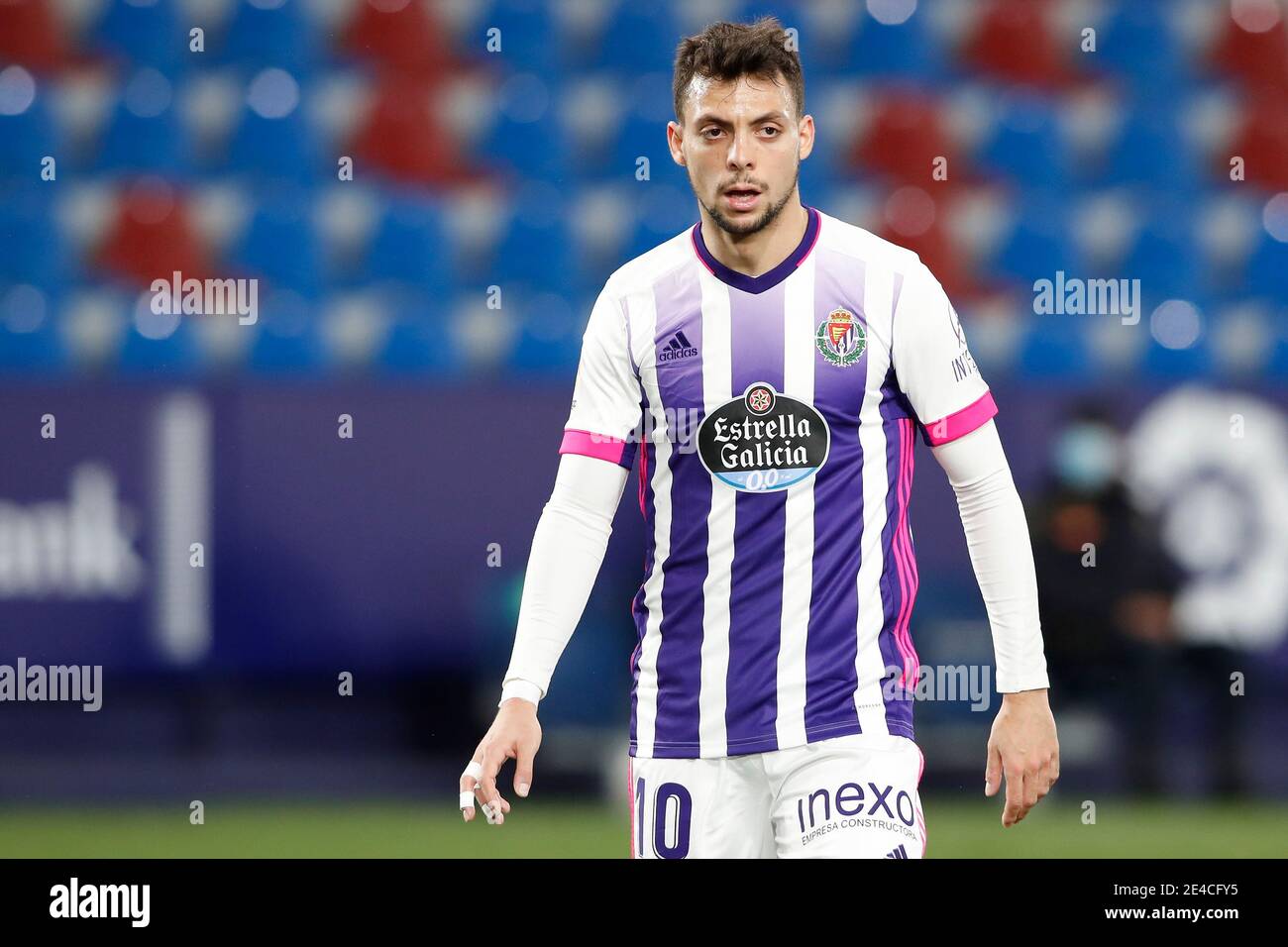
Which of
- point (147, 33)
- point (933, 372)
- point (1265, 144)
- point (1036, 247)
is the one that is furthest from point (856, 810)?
point (147, 33)

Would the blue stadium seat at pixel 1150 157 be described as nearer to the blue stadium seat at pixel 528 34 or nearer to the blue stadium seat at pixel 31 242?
the blue stadium seat at pixel 528 34

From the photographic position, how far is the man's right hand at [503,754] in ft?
8.71

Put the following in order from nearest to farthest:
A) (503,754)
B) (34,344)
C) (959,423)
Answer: (503,754) → (959,423) → (34,344)

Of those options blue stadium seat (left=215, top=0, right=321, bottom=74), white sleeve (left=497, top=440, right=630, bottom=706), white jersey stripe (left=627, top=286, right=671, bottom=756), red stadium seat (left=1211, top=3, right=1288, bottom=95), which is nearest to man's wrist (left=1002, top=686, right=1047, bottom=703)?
white jersey stripe (left=627, top=286, right=671, bottom=756)

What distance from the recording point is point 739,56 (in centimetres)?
284

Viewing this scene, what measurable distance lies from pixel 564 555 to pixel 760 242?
0.61 meters

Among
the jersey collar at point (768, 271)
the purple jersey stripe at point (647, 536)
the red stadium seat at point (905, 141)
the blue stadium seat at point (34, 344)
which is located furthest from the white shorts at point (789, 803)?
the red stadium seat at point (905, 141)

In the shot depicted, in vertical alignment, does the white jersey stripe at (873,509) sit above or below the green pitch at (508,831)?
above

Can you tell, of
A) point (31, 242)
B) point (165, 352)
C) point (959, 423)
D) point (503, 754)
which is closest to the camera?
point (503, 754)

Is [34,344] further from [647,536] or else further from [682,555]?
[682,555]

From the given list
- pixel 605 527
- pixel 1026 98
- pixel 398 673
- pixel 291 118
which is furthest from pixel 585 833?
pixel 1026 98

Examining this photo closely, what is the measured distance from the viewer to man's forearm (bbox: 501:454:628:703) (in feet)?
9.46

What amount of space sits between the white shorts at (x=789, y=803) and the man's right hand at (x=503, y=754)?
0.24 metres

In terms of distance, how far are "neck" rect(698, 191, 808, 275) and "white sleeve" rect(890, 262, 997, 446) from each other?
0.21 m
